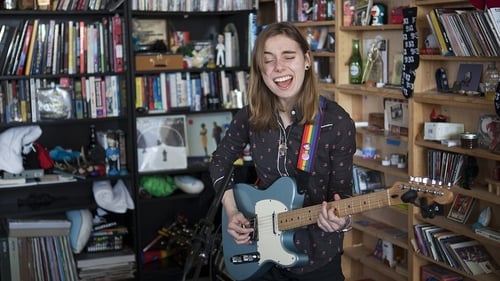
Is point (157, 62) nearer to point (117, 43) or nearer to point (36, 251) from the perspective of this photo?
point (117, 43)

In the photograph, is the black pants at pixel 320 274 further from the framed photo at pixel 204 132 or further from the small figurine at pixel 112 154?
the framed photo at pixel 204 132

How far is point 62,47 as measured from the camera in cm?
402

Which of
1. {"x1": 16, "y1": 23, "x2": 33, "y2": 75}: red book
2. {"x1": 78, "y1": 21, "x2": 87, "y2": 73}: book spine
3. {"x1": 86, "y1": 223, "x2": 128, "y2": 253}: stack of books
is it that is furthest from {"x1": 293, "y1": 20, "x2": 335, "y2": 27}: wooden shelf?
{"x1": 86, "y1": 223, "x2": 128, "y2": 253}: stack of books

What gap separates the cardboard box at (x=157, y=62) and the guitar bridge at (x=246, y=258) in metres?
1.81

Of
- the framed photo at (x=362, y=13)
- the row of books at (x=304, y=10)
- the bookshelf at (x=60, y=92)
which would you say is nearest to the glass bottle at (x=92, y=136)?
the bookshelf at (x=60, y=92)

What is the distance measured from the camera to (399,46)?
11.8 feet

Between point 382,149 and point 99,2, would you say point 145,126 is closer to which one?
point 99,2

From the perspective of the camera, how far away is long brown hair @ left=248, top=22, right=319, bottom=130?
2375 millimetres

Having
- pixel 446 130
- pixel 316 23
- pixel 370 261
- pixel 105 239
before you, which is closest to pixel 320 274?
pixel 446 130

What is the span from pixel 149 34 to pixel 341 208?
2452mm

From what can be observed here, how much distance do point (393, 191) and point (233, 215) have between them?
703 millimetres

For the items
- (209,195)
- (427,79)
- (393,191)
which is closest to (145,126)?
(209,195)

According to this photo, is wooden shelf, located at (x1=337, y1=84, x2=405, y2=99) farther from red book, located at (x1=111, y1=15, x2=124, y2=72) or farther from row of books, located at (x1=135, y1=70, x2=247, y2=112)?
red book, located at (x1=111, y1=15, x2=124, y2=72)

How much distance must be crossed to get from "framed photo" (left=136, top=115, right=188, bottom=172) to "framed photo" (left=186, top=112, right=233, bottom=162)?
15cm
